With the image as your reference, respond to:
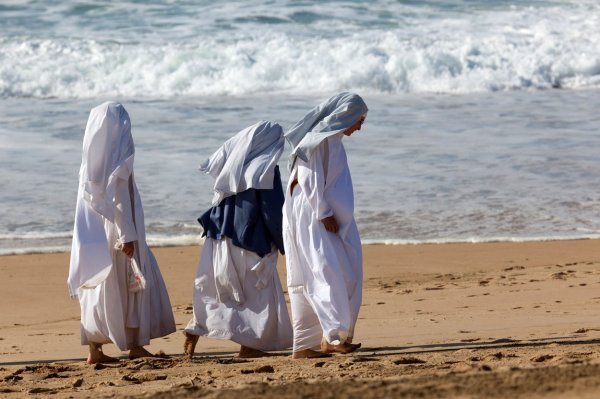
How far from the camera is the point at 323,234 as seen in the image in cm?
703

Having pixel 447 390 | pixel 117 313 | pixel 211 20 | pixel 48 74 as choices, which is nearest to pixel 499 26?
pixel 211 20

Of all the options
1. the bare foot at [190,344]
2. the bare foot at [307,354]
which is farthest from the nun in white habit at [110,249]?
the bare foot at [307,354]

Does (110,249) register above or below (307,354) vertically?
above

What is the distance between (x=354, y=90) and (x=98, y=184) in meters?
14.9

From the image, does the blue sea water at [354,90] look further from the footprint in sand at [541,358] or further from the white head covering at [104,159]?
the footprint in sand at [541,358]

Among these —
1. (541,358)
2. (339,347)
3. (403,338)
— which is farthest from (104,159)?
(541,358)

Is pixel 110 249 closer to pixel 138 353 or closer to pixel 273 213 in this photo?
pixel 138 353

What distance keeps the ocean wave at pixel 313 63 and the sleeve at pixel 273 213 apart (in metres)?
14.0

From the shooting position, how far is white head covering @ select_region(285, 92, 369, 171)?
698 cm

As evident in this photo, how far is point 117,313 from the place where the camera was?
23.3 feet

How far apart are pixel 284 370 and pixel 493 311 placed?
233cm

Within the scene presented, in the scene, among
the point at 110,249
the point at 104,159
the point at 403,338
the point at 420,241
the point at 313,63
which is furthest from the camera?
the point at 313,63

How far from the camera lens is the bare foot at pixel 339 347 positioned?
275 inches

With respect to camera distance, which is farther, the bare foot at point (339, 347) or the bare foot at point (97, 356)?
the bare foot at point (97, 356)
